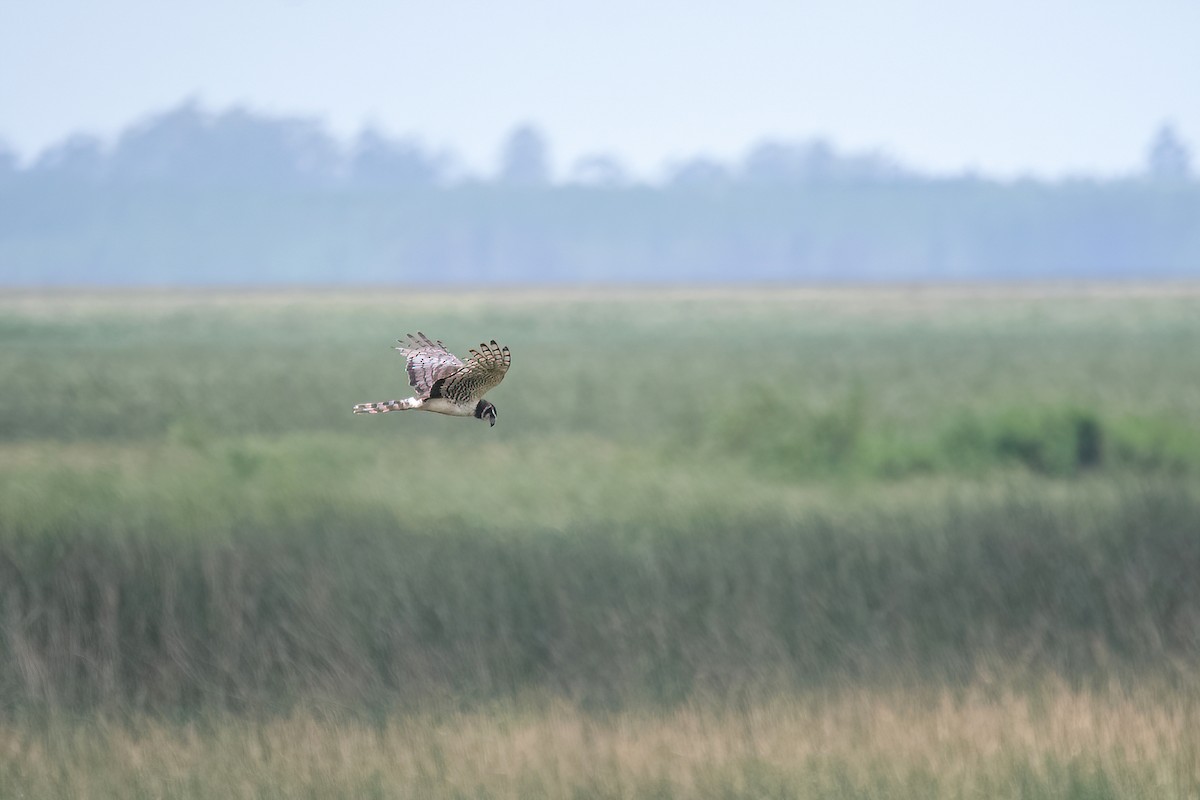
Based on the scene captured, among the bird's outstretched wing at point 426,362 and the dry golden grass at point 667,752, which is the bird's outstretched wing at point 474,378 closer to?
the bird's outstretched wing at point 426,362

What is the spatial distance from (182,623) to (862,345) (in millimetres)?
70984

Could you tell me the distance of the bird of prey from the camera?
13.2 ft

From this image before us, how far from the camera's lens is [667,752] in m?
12.8

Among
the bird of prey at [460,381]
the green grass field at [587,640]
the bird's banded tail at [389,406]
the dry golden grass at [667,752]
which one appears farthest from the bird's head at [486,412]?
the dry golden grass at [667,752]

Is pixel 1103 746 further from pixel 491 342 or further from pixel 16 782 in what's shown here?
pixel 491 342

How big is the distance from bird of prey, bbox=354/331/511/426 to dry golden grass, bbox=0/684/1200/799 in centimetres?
828

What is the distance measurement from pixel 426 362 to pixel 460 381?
107 millimetres

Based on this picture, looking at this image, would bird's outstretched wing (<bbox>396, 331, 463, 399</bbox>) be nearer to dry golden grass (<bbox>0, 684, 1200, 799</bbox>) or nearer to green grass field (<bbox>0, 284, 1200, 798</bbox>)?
green grass field (<bbox>0, 284, 1200, 798</bbox>)

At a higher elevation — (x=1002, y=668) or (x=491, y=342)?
(x=491, y=342)

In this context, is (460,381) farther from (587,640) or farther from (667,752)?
(587,640)

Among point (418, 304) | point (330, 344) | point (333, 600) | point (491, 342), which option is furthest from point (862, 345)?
point (491, 342)

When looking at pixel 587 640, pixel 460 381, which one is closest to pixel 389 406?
pixel 460 381

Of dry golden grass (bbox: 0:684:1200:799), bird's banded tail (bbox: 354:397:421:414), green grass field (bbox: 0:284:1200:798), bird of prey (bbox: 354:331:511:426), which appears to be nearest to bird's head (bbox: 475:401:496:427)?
bird of prey (bbox: 354:331:511:426)

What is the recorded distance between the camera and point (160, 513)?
21531 millimetres
